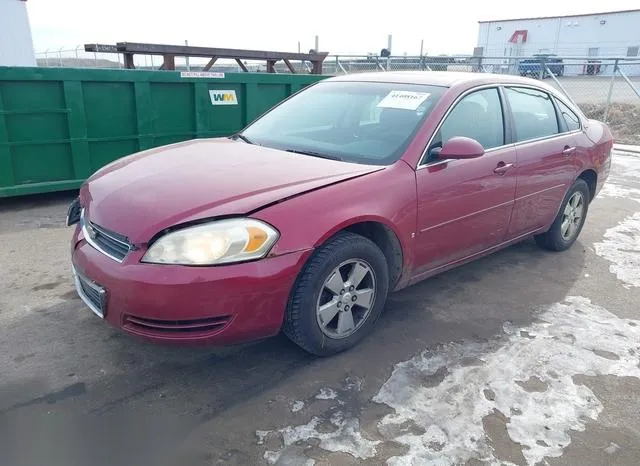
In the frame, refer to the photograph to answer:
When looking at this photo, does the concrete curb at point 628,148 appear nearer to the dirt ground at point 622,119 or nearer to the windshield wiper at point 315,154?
the dirt ground at point 622,119

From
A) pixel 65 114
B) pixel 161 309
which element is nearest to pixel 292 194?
pixel 161 309

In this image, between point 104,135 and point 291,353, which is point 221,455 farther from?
point 104,135

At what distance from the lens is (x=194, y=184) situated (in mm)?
2781

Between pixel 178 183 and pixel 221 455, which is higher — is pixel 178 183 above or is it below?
above

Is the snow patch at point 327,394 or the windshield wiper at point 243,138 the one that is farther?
the windshield wiper at point 243,138

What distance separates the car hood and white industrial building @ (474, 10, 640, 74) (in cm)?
3735

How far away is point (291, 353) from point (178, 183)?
1.17m

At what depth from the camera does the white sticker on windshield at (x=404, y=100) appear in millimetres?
3520

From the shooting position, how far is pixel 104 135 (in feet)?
19.7

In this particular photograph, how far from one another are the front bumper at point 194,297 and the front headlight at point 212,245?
4 centimetres

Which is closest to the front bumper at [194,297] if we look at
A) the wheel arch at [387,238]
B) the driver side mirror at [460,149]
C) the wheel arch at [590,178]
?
the wheel arch at [387,238]

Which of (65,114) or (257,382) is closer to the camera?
(257,382)

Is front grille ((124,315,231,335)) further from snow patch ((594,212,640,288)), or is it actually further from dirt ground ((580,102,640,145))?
dirt ground ((580,102,640,145))

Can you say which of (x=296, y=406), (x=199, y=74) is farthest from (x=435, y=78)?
(x=199, y=74)
